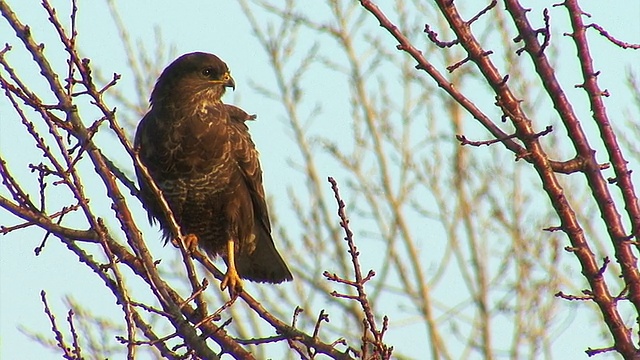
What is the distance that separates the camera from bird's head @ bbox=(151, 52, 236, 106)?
20.5 feet

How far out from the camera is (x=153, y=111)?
6.23 meters

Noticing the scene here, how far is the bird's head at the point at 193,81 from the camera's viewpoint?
626cm

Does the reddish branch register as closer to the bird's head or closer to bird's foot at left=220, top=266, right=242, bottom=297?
bird's foot at left=220, top=266, right=242, bottom=297

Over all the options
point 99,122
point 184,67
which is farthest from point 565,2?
point 184,67

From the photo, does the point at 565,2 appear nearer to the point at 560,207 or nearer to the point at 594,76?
the point at 594,76

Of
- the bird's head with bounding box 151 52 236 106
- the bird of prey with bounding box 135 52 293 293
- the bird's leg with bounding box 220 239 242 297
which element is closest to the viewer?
the bird's leg with bounding box 220 239 242 297

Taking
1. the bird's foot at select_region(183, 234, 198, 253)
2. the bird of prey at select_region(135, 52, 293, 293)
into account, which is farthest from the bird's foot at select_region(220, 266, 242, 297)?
the bird's foot at select_region(183, 234, 198, 253)

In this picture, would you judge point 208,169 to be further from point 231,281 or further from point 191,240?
point 231,281

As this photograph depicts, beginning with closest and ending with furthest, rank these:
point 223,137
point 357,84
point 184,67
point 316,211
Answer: point 223,137, point 184,67, point 316,211, point 357,84

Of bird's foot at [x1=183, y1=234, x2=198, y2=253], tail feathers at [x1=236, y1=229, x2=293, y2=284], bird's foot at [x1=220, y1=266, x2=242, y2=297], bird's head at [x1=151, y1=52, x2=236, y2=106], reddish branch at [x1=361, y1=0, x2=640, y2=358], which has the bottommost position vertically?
reddish branch at [x1=361, y1=0, x2=640, y2=358]

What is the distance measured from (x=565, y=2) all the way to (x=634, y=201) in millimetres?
712

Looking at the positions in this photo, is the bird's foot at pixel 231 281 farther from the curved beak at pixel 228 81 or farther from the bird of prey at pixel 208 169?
the curved beak at pixel 228 81

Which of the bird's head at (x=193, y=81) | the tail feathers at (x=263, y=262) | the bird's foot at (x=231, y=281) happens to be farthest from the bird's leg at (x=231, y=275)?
the bird's head at (x=193, y=81)

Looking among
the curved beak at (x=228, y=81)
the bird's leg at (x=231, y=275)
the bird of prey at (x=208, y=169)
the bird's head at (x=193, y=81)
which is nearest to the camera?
the bird's leg at (x=231, y=275)
